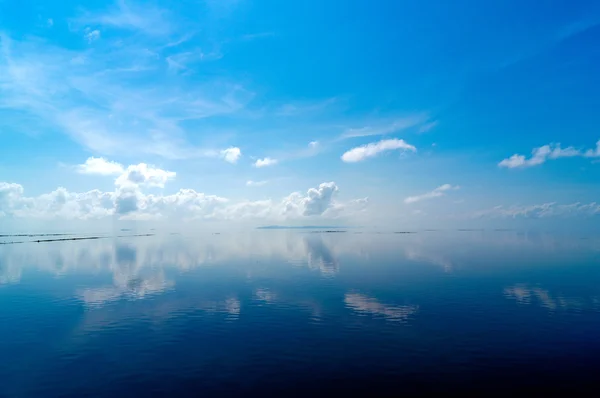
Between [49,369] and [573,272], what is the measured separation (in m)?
122

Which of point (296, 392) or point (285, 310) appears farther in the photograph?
point (285, 310)

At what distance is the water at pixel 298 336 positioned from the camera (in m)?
33.8

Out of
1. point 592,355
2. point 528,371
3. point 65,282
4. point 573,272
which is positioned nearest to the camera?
point 528,371

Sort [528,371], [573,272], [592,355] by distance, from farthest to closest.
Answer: [573,272]
[592,355]
[528,371]

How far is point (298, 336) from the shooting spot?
46.1 meters

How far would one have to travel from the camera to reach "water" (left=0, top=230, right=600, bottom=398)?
33.8m

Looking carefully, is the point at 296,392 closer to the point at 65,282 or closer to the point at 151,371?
the point at 151,371

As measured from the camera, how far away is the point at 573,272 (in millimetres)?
100562

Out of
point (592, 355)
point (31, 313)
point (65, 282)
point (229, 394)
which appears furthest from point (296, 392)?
point (65, 282)

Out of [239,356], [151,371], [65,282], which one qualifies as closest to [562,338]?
[239,356]

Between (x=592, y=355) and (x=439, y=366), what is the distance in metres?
18.5

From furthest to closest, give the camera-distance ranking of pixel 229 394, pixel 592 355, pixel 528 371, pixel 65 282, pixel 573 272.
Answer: pixel 573 272, pixel 65 282, pixel 592 355, pixel 528 371, pixel 229 394

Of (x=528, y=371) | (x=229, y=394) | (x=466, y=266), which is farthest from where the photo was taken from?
(x=466, y=266)

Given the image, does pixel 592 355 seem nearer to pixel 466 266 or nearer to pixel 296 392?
pixel 296 392
